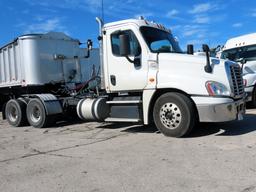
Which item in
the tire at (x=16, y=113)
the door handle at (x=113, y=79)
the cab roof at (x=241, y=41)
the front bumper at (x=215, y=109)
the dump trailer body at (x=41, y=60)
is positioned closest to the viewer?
the front bumper at (x=215, y=109)

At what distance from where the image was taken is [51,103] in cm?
1145

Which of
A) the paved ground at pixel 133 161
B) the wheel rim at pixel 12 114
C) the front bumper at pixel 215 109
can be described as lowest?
the paved ground at pixel 133 161

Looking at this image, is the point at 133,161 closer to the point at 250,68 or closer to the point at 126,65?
the point at 126,65

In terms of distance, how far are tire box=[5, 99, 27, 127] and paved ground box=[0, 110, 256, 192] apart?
2477mm

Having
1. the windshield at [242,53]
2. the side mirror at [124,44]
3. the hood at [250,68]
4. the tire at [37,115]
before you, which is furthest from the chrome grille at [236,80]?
the tire at [37,115]

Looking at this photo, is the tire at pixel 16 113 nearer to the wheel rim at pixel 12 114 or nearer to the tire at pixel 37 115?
the wheel rim at pixel 12 114

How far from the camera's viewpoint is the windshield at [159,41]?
29.1 feet

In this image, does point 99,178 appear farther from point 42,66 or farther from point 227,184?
point 42,66

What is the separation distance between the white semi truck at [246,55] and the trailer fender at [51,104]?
623 cm

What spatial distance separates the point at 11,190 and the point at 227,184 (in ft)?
9.55

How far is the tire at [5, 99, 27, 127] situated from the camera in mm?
12109

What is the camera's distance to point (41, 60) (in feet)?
41.4

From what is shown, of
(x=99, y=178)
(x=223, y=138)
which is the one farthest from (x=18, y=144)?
(x=223, y=138)

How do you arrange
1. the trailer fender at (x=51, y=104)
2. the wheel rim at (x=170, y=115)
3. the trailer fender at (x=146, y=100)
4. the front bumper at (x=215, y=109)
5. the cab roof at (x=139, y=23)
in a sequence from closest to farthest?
the front bumper at (x=215, y=109), the wheel rim at (x=170, y=115), the trailer fender at (x=146, y=100), the cab roof at (x=139, y=23), the trailer fender at (x=51, y=104)
